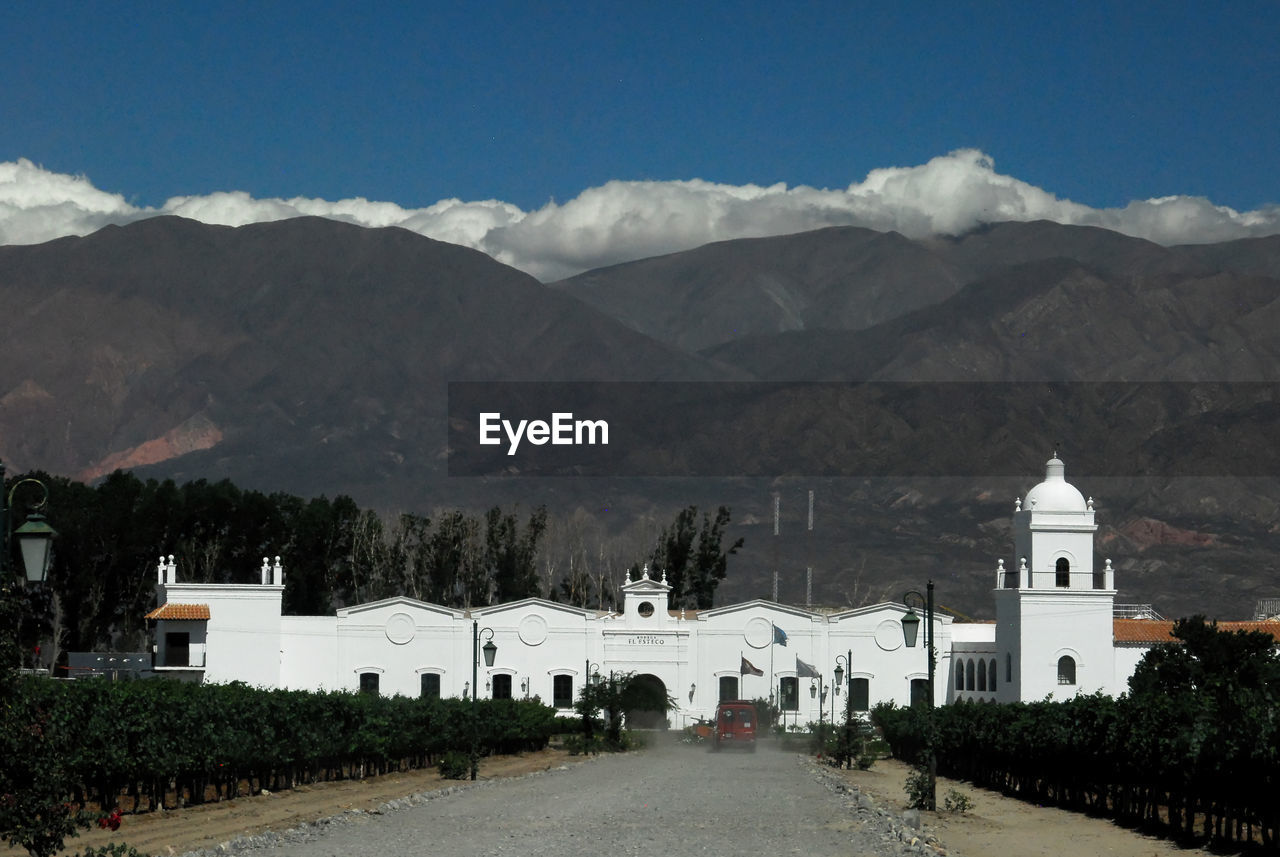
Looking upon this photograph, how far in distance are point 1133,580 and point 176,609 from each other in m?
133

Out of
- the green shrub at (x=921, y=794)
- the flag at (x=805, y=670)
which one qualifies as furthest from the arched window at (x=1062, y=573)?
the green shrub at (x=921, y=794)

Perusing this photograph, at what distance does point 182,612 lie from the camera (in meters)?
64.4

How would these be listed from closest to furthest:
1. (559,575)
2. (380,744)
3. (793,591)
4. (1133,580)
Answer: (380,744) < (559,575) < (793,591) < (1133,580)

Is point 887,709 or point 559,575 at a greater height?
point 559,575

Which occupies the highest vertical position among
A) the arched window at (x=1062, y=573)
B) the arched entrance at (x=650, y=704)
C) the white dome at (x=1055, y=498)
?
the white dome at (x=1055, y=498)

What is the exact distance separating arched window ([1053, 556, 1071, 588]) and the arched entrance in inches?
628

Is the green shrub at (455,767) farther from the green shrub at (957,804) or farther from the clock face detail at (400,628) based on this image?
the clock face detail at (400,628)

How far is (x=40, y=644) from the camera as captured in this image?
80.3 metres

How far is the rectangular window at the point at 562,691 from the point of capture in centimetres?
6956

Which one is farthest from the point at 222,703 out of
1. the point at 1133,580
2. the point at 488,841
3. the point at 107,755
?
the point at 1133,580

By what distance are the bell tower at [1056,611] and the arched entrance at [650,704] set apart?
1328 centimetres

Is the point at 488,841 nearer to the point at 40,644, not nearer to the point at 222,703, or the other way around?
the point at 222,703

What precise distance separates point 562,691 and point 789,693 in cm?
927

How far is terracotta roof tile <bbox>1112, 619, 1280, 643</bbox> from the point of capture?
218ft
